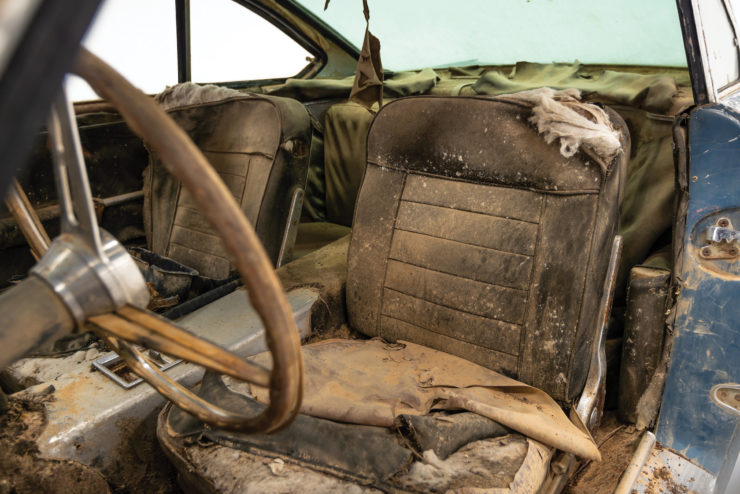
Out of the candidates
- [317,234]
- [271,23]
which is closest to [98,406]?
[317,234]

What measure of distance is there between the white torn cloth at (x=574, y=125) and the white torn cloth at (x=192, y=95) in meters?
1.13

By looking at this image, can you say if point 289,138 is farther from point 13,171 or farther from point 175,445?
point 13,171

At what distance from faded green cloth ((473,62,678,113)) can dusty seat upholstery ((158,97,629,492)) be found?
0.64 meters

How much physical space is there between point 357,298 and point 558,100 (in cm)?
77

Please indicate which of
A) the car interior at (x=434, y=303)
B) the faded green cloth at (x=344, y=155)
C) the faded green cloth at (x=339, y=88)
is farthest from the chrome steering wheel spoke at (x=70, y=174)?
the faded green cloth at (x=339, y=88)

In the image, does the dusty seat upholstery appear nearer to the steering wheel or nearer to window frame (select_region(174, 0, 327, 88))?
the steering wheel

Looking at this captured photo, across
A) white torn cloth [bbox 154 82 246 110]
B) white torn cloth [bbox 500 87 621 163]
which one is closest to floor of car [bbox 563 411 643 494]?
white torn cloth [bbox 500 87 621 163]

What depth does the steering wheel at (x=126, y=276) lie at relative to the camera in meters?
0.57

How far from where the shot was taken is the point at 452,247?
1.35 m

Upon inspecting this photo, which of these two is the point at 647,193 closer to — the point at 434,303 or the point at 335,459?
the point at 434,303

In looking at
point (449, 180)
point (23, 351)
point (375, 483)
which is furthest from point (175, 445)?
point (449, 180)

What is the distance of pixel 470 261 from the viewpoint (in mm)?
1323

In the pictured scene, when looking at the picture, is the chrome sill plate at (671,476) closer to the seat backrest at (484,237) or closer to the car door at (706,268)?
the car door at (706,268)

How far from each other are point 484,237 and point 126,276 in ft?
2.96
